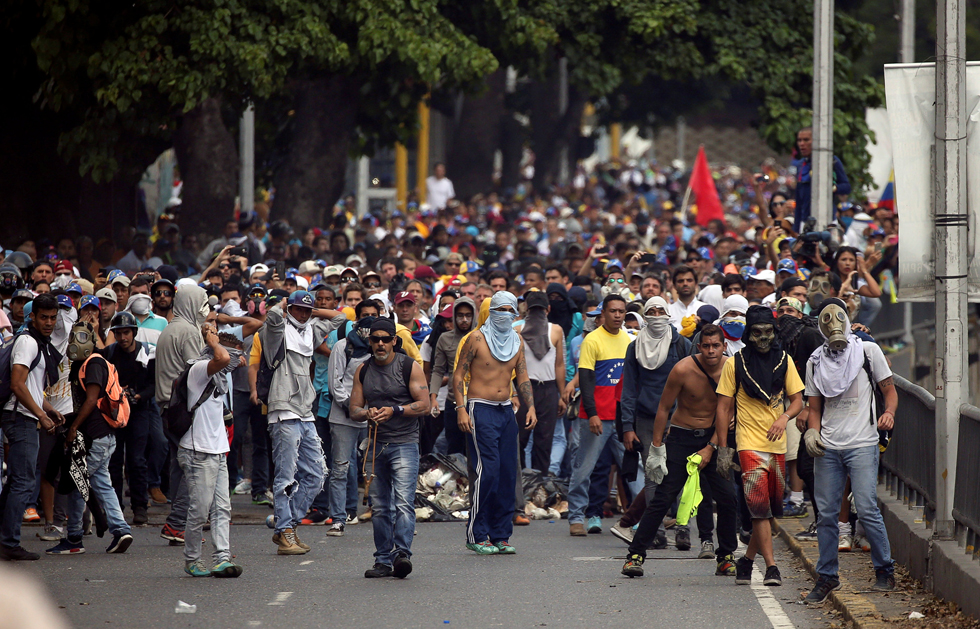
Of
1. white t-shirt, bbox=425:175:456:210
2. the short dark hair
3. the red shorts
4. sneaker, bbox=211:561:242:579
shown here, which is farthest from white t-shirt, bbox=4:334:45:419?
white t-shirt, bbox=425:175:456:210

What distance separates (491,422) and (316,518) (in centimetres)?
251

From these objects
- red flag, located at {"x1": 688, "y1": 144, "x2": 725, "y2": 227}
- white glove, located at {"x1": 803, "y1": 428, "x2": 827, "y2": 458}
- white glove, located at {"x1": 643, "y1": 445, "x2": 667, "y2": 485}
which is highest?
red flag, located at {"x1": 688, "y1": 144, "x2": 725, "y2": 227}

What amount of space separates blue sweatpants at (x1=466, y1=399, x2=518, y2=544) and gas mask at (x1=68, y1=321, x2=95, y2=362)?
2.86m

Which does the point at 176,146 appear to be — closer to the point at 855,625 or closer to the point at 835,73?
the point at 835,73

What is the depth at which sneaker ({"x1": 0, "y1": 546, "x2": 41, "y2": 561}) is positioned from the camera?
988cm

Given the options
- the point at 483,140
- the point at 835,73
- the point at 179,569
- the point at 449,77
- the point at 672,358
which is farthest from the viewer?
the point at 483,140

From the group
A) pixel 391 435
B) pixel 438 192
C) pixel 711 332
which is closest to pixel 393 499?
pixel 391 435

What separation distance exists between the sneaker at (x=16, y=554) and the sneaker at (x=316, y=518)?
107 inches

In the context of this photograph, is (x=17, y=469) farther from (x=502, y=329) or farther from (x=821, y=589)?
(x=821, y=589)

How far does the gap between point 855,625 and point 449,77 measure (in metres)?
12.7

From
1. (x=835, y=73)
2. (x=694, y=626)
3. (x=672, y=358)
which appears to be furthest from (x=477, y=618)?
(x=835, y=73)

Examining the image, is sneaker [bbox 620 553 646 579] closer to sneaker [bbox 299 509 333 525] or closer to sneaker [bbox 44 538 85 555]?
sneaker [bbox 299 509 333 525]

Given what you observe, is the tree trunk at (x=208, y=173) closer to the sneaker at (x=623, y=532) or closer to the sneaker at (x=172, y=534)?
the sneaker at (x=172, y=534)

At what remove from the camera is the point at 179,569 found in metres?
9.70
